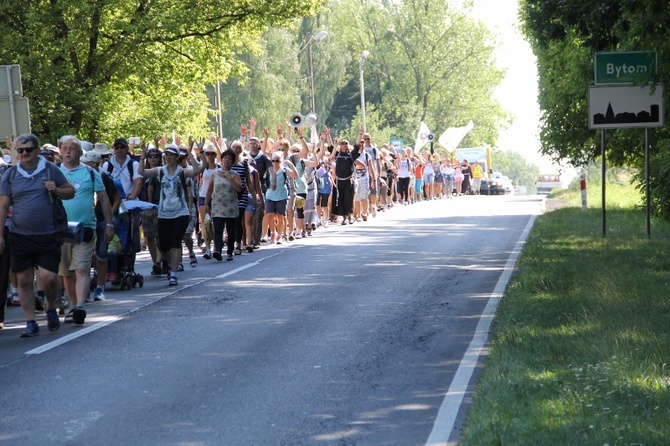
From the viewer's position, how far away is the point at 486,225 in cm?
2720

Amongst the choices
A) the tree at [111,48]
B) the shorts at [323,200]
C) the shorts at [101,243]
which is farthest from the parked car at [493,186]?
the shorts at [101,243]

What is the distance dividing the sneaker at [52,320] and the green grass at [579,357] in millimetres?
4023

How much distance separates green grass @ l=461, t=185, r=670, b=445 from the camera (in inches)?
264

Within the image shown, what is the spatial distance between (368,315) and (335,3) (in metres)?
74.3

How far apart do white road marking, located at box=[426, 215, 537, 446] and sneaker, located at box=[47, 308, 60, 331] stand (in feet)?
12.6

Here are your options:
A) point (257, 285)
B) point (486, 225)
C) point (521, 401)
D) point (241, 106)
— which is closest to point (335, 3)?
point (241, 106)

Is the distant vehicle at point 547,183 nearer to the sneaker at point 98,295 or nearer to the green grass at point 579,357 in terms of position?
the green grass at point 579,357

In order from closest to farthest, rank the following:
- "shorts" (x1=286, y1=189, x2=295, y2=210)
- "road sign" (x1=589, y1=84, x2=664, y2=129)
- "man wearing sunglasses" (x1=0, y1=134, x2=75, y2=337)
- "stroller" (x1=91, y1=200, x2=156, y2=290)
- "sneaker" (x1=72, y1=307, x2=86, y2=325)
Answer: "man wearing sunglasses" (x1=0, y1=134, x2=75, y2=337) < "sneaker" (x1=72, y1=307, x2=86, y2=325) < "stroller" (x1=91, y1=200, x2=156, y2=290) < "road sign" (x1=589, y1=84, x2=664, y2=129) < "shorts" (x1=286, y1=189, x2=295, y2=210)

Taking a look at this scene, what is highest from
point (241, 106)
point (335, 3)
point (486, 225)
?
point (335, 3)

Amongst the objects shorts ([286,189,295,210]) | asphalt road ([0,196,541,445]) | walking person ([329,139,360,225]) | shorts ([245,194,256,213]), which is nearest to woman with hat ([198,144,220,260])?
shorts ([245,194,256,213])

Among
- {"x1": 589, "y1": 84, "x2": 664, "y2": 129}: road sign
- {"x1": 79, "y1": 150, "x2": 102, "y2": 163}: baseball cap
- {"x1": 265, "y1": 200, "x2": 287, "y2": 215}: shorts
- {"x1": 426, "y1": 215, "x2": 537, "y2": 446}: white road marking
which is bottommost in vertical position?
{"x1": 426, "y1": 215, "x2": 537, "y2": 446}: white road marking

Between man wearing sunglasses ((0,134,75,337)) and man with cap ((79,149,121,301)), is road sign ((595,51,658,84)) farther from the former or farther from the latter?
man wearing sunglasses ((0,134,75,337))

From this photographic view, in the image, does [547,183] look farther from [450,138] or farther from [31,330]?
[31,330]

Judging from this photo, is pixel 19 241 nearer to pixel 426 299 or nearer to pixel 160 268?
pixel 426 299
